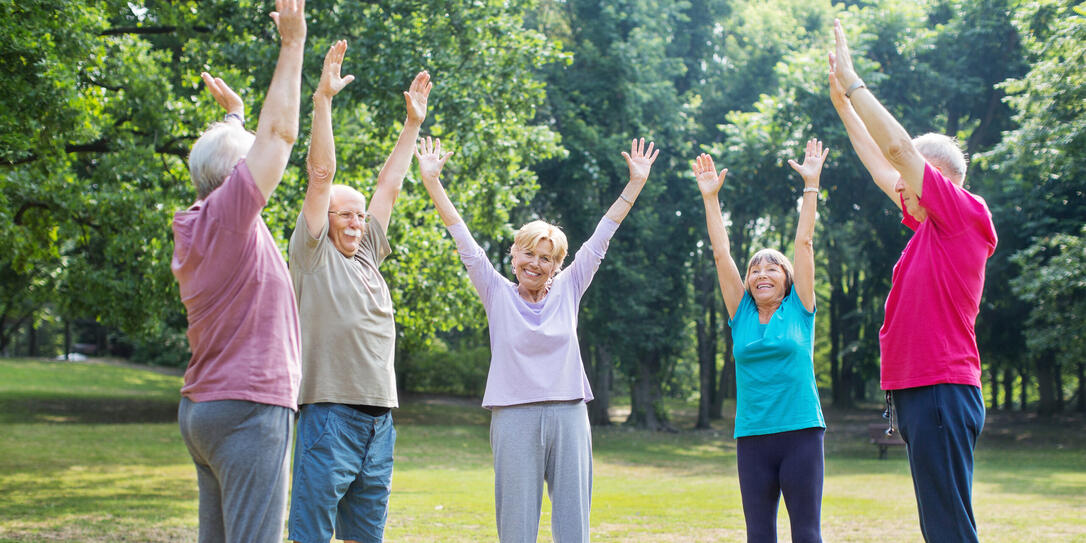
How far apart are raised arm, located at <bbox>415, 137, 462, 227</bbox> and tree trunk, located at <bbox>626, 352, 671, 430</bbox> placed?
25.7 meters

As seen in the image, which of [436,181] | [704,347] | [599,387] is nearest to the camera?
[436,181]

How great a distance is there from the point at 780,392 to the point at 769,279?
0.61 metres

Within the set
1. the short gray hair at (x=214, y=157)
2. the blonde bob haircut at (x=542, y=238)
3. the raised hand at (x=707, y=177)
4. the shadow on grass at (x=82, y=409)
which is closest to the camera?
the short gray hair at (x=214, y=157)

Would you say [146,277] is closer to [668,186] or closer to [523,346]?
[523,346]

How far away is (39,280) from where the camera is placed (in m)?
16.8

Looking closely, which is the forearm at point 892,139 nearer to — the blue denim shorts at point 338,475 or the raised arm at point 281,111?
the raised arm at point 281,111

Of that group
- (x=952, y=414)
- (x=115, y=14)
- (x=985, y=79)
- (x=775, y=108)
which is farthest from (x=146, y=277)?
(x=985, y=79)

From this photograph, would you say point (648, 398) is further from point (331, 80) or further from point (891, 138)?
point (331, 80)

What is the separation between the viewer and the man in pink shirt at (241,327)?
3.01 meters

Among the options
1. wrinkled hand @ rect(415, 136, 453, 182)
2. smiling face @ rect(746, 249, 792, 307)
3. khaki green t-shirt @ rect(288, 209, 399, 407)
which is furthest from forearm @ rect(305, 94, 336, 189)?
smiling face @ rect(746, 249, 792, 307)

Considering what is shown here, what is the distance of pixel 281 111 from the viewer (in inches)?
121

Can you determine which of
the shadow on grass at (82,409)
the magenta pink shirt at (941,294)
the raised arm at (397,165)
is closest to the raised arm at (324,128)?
the raised arm at (397,165)

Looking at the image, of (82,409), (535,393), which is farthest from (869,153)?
(82,409)

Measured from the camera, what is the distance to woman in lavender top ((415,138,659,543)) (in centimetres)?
427
